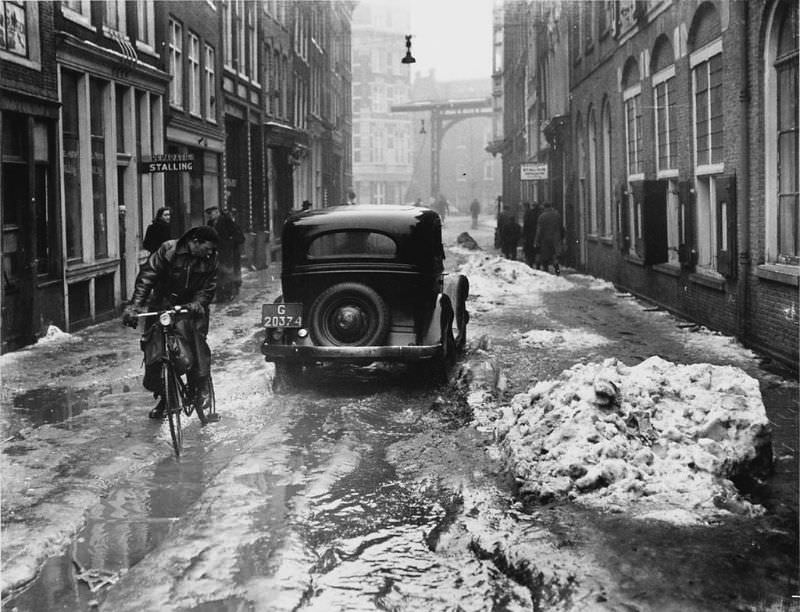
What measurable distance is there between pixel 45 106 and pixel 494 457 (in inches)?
380

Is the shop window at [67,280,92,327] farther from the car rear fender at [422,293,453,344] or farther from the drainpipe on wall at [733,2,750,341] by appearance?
the drainpipe on wall at [733,2,750,341]

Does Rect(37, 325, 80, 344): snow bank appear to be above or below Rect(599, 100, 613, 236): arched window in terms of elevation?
below

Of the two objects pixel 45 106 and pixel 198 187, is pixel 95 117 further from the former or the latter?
pixel 198 187

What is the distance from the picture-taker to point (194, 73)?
2466 cm

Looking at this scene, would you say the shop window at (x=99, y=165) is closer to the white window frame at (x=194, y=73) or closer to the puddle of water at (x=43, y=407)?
the white window frame at (x=194, y=73)

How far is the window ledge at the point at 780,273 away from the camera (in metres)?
11.2

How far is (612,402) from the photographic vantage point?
6.96 meters

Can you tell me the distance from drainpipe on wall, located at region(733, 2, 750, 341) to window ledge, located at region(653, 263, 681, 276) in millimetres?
3535

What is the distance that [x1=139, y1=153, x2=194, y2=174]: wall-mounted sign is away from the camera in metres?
16.9

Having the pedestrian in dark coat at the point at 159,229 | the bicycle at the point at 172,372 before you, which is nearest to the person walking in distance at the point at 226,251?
the pedestrian in dark coat at the point at 159,229

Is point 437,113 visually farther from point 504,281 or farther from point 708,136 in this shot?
point 708,136

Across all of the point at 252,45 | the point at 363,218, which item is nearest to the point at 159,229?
the point at 363,218

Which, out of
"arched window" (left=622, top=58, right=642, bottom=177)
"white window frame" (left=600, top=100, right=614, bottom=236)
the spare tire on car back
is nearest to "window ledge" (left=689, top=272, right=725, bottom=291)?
"arched window" (left=622, top=58, right=642, bottom=177)

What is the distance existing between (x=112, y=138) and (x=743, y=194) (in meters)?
10.3
